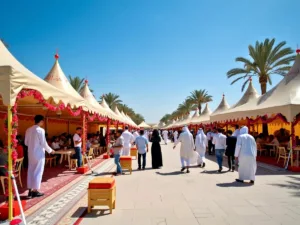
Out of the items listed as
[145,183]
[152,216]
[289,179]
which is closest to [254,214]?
[152,216]

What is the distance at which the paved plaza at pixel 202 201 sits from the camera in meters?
4.89

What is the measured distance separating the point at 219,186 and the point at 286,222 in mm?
3122

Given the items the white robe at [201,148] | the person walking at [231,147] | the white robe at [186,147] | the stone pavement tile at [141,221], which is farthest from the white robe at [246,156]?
the stone pavement tile at [141,221]

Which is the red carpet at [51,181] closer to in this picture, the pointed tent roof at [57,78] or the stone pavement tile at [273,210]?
the pointed tent roof at [57,78]

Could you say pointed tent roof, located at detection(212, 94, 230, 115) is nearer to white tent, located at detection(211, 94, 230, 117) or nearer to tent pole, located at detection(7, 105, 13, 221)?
white tent, located at detection(211, 94, 230, 117)

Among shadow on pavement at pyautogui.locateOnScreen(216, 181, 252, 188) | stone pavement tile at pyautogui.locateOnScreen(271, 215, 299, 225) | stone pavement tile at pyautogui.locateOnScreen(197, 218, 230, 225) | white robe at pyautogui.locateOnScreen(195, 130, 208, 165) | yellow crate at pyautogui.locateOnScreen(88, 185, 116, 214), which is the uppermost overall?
white robe at pyautogui.locateOnScreen(195, 130, 208, 165)

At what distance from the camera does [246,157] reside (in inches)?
333

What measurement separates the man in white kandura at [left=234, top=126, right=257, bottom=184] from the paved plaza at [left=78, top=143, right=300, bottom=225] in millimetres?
345

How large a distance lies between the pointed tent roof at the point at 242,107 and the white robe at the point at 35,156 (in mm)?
11044

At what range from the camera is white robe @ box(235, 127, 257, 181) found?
27.2 feet

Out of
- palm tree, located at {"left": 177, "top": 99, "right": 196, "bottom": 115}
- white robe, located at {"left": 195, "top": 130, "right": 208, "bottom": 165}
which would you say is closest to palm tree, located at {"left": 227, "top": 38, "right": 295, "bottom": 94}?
white robe, located at {"left": 195, "top": 130, "right": 208, "bottom": 165}

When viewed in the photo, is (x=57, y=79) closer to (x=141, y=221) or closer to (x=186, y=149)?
(x=186, y=149)

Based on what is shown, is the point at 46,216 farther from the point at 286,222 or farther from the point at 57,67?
the point at 57,67

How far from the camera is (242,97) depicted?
22.2 metres
